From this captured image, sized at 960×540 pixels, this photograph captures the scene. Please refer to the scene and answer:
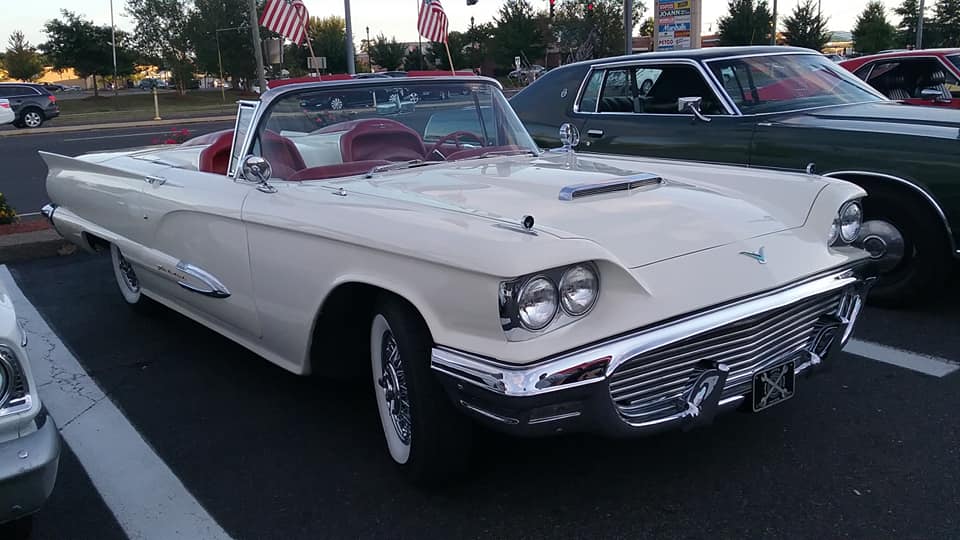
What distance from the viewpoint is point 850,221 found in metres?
3.23

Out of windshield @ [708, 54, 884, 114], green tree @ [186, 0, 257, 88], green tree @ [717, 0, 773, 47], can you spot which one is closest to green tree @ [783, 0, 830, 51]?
green tree @ [717, 0, 773, 47]

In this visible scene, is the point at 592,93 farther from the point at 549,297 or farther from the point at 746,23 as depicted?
the point at 746,23

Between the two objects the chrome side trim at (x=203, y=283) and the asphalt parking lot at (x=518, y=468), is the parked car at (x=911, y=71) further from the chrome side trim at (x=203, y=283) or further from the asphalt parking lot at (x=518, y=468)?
the chrome side trim at (x=203, y=283)

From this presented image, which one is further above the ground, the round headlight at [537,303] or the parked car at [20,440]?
the round headlight at [537,303]

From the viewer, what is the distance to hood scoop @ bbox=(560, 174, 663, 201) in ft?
9.89

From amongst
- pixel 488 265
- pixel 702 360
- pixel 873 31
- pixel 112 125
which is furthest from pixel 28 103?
pixel 873 31

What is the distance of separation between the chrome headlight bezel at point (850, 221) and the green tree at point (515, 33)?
50450 millimetres

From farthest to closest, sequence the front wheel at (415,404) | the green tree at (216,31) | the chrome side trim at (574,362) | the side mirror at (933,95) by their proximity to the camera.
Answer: the green tree at (216,31) < the side mirror at (933,95) < the front wheel at (415,404) < the chrome side trim at (574,362)

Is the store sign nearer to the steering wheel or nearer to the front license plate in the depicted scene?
the steering wheel

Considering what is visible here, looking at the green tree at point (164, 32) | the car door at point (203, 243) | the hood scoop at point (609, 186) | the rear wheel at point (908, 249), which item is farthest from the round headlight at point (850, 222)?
the green tree at point (164, 32)

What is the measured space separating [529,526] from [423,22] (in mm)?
8396

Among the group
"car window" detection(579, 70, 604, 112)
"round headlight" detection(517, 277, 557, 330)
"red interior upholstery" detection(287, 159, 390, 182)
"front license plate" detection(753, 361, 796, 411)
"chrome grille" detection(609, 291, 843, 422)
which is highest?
"car window" detection(579, 70, 604, 112)

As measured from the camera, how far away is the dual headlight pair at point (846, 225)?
3137 mm

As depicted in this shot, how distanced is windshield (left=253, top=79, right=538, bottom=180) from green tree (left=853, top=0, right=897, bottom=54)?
156 feet
